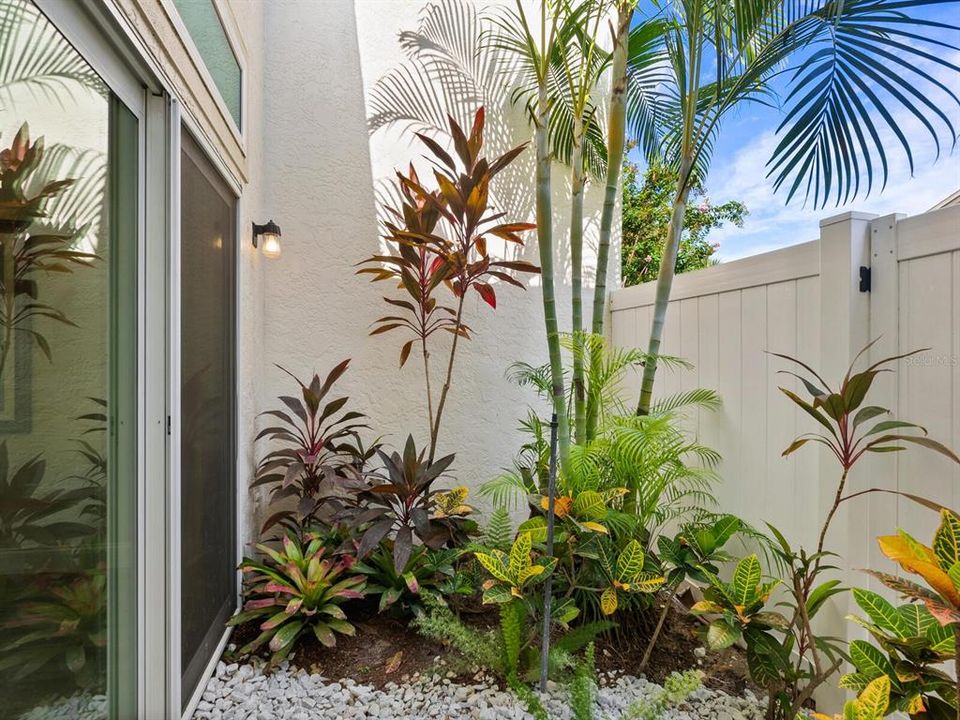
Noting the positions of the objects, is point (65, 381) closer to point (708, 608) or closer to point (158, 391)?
point (158, 391)

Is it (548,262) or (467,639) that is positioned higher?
(548,262)

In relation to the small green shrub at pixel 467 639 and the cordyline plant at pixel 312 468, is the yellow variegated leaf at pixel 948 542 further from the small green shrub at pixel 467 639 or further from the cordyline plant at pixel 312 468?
the cordyline plant at pixel 312 468

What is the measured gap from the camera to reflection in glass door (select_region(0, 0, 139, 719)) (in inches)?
33.2

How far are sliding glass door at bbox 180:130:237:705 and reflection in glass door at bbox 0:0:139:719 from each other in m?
0.27

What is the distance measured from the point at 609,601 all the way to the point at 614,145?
1.98 metres

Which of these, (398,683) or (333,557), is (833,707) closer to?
(398,683)

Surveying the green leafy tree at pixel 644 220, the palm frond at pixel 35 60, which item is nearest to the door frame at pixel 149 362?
the palm frond at pixel 35 60

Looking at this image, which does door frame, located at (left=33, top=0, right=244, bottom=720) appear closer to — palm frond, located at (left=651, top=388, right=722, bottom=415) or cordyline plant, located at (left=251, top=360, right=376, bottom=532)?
cordyline plant, located at (left=251, top=360, right=376, bottom=532)

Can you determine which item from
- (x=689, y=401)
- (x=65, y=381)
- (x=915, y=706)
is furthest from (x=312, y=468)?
(x=915, y=706)

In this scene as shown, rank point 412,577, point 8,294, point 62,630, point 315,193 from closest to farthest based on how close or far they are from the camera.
→ point 8,294, point 62,630, point 412,577, point 315,193

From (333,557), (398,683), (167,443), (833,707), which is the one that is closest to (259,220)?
(167,443)

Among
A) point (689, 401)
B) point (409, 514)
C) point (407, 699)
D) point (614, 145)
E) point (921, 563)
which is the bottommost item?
point (407, 699)

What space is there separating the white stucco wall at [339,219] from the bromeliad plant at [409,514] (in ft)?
2.19

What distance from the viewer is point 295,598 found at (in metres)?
1.95
